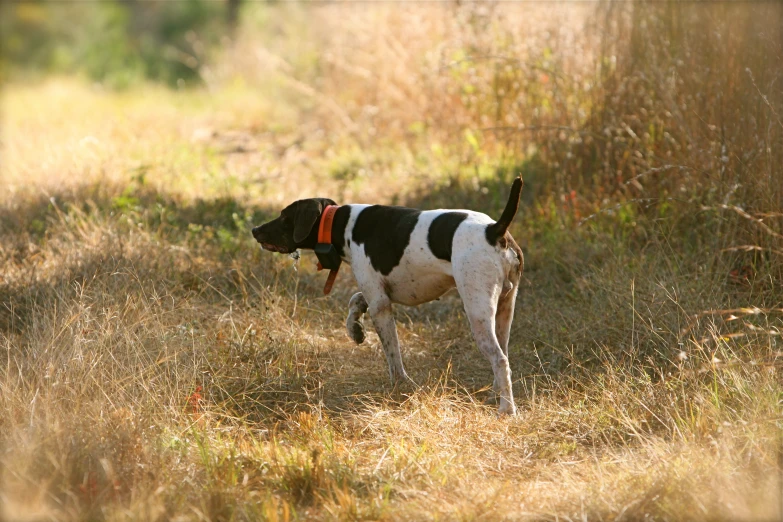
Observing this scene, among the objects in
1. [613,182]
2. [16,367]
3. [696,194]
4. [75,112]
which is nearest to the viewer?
[16,367]

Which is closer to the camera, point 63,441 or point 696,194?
point 63,441

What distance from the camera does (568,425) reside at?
378 centimetres

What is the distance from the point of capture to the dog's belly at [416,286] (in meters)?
4.23

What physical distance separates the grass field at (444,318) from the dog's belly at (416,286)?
0.43 metres

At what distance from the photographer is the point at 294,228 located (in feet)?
14.8

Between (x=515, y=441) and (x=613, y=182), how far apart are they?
305cm

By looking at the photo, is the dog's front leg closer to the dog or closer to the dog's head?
the dog

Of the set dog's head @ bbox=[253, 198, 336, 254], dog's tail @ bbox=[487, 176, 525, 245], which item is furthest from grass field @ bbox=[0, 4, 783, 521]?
dog's tail @ bbox=[487, 176, 525, 245]

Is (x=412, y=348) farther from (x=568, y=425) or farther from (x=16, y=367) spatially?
(x=16, y=367)

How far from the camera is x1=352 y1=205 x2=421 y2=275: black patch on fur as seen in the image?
4234 mm

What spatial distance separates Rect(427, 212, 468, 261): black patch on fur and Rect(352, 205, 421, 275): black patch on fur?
0.40ft

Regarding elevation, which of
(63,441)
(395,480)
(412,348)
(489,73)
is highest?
(489,73)

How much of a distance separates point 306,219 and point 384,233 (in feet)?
1.47

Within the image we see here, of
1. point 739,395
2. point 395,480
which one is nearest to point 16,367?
point 395,480
